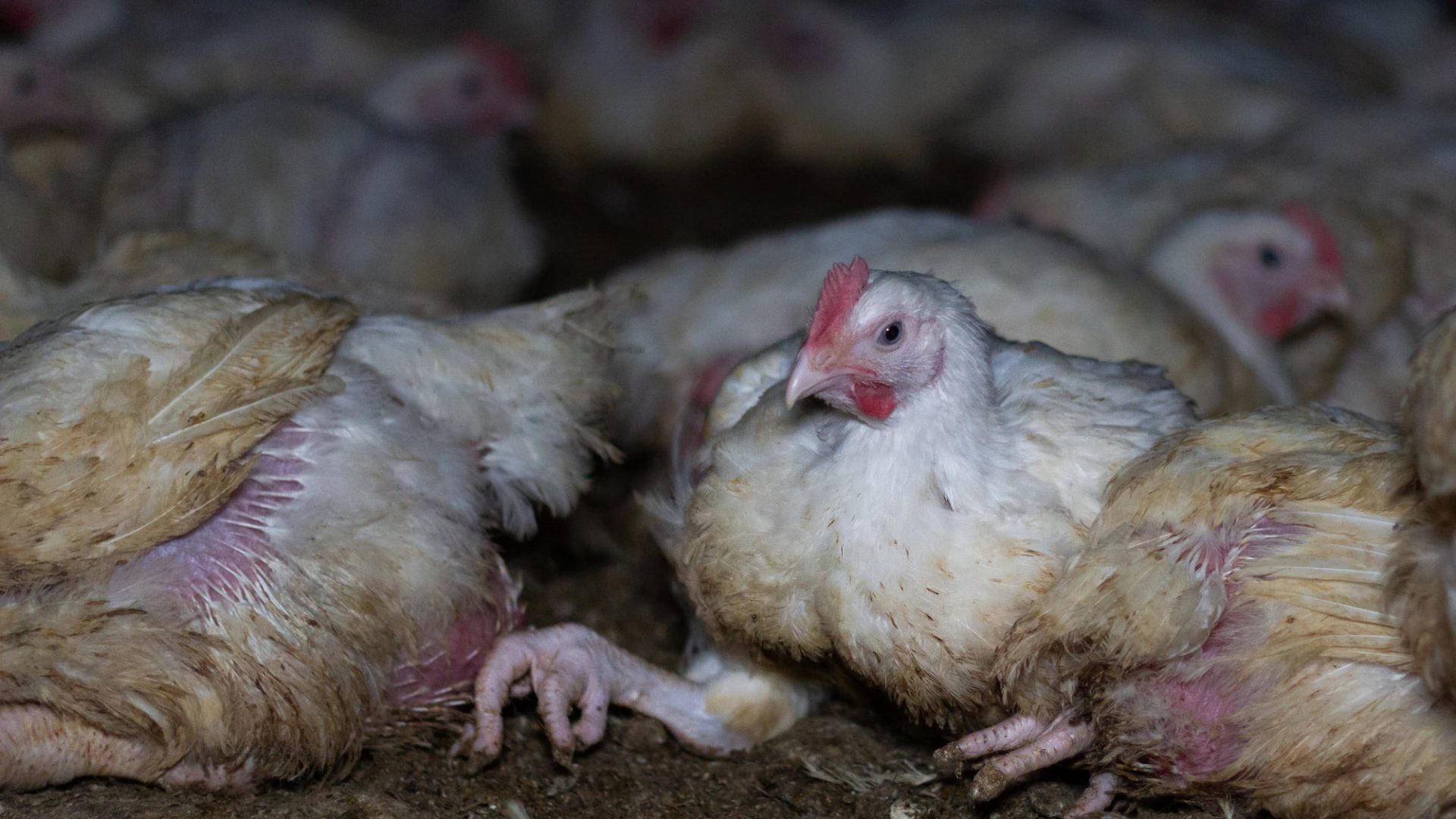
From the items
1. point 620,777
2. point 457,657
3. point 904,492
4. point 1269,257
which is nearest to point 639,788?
point 620,777

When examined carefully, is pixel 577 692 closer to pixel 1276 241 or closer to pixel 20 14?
pixel 1276 241

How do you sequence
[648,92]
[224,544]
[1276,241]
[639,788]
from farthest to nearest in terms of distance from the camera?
[648,92] → [1276,241] → [639,788] → [224,544]

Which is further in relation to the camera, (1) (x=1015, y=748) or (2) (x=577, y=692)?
(2) (x=577, y=692)

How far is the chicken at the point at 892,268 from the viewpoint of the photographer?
3.45m

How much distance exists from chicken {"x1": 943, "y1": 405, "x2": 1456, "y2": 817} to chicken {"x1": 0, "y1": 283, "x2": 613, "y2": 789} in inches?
42.8

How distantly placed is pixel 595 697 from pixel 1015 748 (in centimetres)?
89

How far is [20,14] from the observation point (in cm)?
641

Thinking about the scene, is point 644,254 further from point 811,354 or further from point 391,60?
point 811,354

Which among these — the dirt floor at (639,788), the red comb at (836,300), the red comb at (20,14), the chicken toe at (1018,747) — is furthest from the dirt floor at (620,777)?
the red comb at (20,14)

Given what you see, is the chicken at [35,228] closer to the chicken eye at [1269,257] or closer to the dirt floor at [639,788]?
the dirt floor at [639,788]

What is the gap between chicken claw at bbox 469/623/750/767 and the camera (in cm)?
273

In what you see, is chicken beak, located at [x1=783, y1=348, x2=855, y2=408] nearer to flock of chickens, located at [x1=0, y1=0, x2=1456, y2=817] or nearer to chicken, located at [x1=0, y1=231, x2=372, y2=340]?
flock of chickens, located at [x1=0, y1=0, x2=1456, y2=817]

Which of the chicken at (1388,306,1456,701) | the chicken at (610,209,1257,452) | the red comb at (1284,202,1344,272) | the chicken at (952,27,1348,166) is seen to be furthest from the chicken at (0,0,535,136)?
the chicken at (1388,306,1456,701)

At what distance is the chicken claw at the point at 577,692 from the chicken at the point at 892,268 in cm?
65
